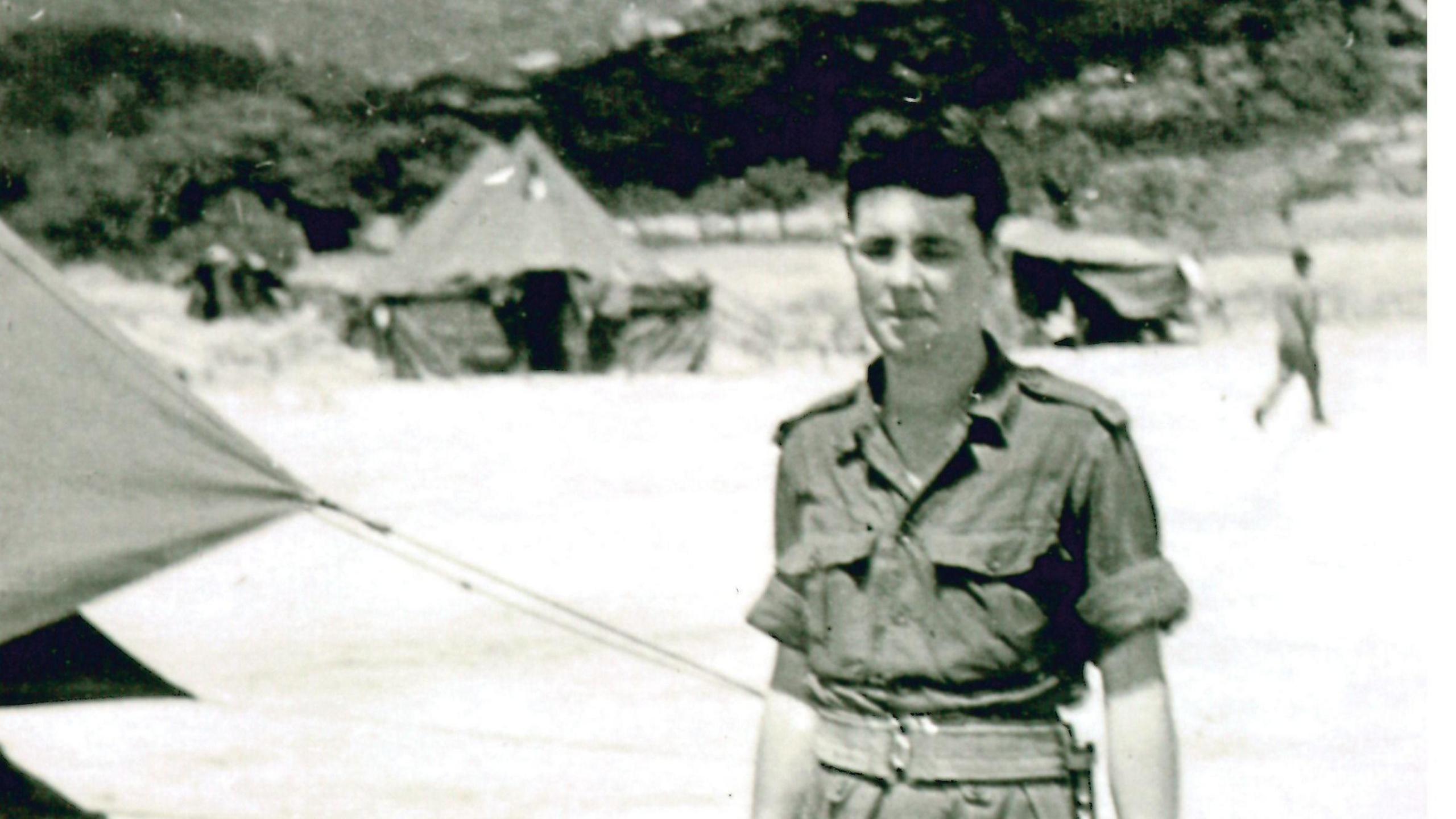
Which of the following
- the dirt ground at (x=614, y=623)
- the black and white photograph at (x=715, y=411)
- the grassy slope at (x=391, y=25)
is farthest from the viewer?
the grassy slope at (x=391, y=25)

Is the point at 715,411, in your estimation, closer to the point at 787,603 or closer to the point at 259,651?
the point at 259,651

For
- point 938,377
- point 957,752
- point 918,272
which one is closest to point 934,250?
point 918,272

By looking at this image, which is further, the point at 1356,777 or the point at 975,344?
→ the point at 1356,777

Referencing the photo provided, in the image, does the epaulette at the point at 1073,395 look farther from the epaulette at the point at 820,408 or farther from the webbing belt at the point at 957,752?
the webbing belt at the point at 957,752

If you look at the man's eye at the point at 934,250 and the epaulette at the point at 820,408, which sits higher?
the man's eye at the point at 934,250

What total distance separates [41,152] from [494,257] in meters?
4.58

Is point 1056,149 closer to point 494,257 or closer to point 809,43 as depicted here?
point 809,43

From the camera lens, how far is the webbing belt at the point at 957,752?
6.43ft

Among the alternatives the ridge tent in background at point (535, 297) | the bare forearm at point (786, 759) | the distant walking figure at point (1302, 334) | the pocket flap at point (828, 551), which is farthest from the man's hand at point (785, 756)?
the ridge tent in background at point (535, 297)

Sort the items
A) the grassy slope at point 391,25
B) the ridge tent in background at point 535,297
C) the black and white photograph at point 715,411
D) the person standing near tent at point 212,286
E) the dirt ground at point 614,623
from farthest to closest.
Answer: the person standing near tent at point 212,286
the grassy slope at point 391,25
the ridge tent in background at point 535,297
the dirt ground at point 614,623
the black and white photograph at point 715,411

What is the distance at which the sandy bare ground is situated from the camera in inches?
208

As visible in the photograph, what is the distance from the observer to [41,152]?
17656 mm

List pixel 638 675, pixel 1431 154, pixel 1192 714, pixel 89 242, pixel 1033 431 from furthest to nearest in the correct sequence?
pixel 89 242 < pixel 638 675 < pixel 1192 714 < pixel 1431 154 < pixel 1033 431

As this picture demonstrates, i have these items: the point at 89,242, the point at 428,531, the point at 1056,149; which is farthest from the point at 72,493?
the point at 1056,149
